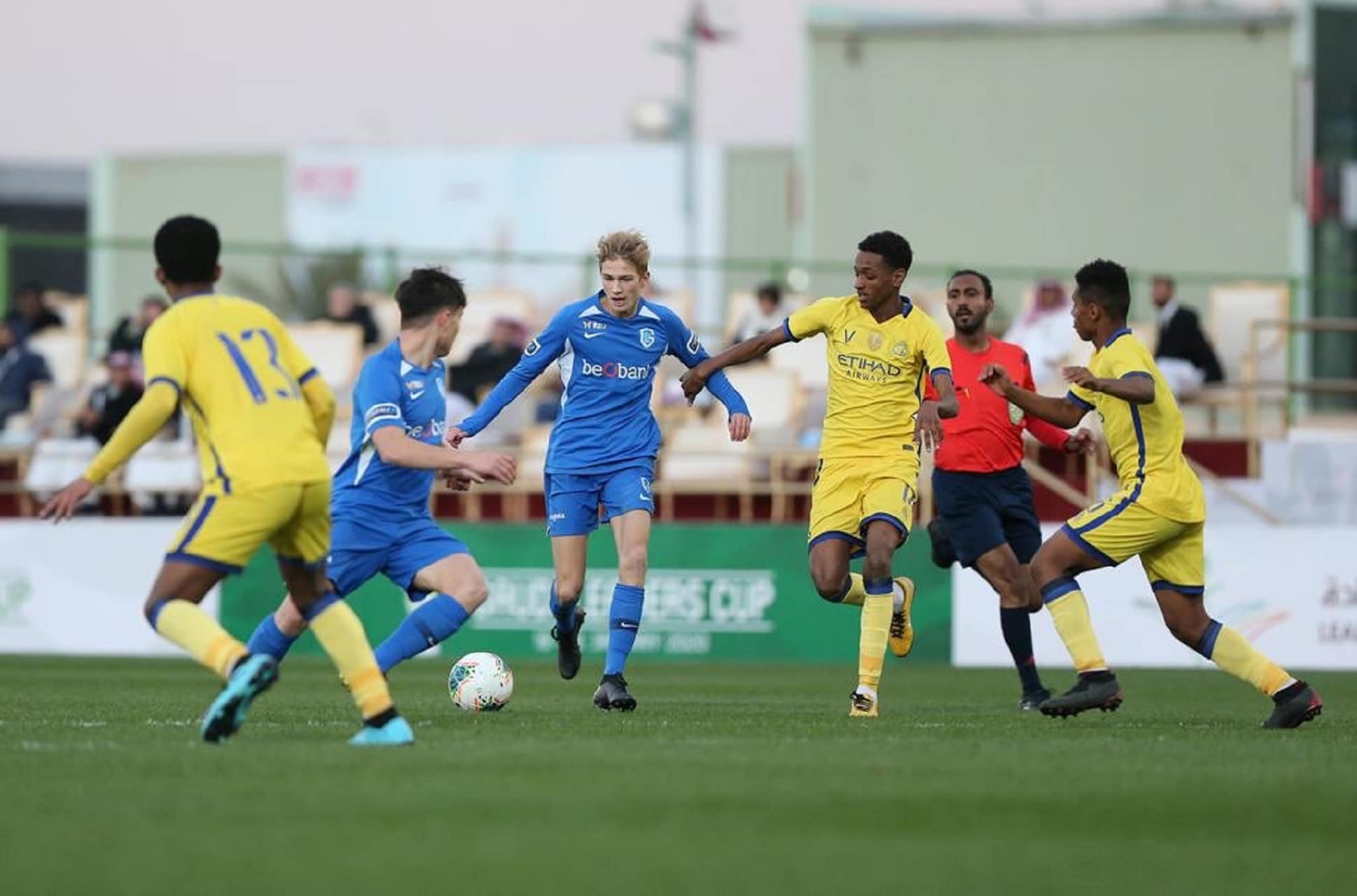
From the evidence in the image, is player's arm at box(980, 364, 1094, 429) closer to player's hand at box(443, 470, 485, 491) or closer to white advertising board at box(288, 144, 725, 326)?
player's hand at box(443, 470, 485, 491)

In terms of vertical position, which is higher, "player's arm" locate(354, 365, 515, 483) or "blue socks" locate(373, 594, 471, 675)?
"player's arm" locate(354, 365, 515, 483)

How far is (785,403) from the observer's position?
2411 centimetres

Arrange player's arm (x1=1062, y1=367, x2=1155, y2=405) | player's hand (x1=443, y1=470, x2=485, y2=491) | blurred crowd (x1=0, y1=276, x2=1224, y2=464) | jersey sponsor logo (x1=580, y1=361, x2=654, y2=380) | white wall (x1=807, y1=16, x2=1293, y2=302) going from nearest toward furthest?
player's hand (x1=443, y1=470, x2=485, y2=491), player's arm (x1=1062, y1=367, x2=1155, y2=405), jersey sponsor logo (x1=580, y1=361, x2=654, y2=380), blurred crowd (x1=0, y1=276, x2=1224, y2=464), white wall (x1=807, y1=16, x2=1293, y2=302)

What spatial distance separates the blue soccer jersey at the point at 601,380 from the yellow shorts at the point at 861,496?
775 millimetres

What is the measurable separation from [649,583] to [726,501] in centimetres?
300

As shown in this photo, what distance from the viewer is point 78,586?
22000 millimetres

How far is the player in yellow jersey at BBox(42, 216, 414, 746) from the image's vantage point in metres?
8.63

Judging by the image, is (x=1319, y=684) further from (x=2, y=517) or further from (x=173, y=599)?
(x=2, y=517)

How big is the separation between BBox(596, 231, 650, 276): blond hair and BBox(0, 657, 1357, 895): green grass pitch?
2352mm

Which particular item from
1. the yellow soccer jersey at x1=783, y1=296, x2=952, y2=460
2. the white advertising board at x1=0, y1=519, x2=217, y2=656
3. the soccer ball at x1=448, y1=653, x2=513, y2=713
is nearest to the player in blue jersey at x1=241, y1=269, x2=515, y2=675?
the soccer ball at x1=448, y1=653, x2=513, y2=713

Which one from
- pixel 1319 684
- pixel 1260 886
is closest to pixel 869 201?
pixel 1319 684

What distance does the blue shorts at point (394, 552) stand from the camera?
10992 millimetres

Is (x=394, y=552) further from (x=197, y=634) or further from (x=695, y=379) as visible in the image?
(x=197, y=634)

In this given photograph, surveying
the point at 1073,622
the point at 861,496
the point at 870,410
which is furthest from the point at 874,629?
the point at 870,410
